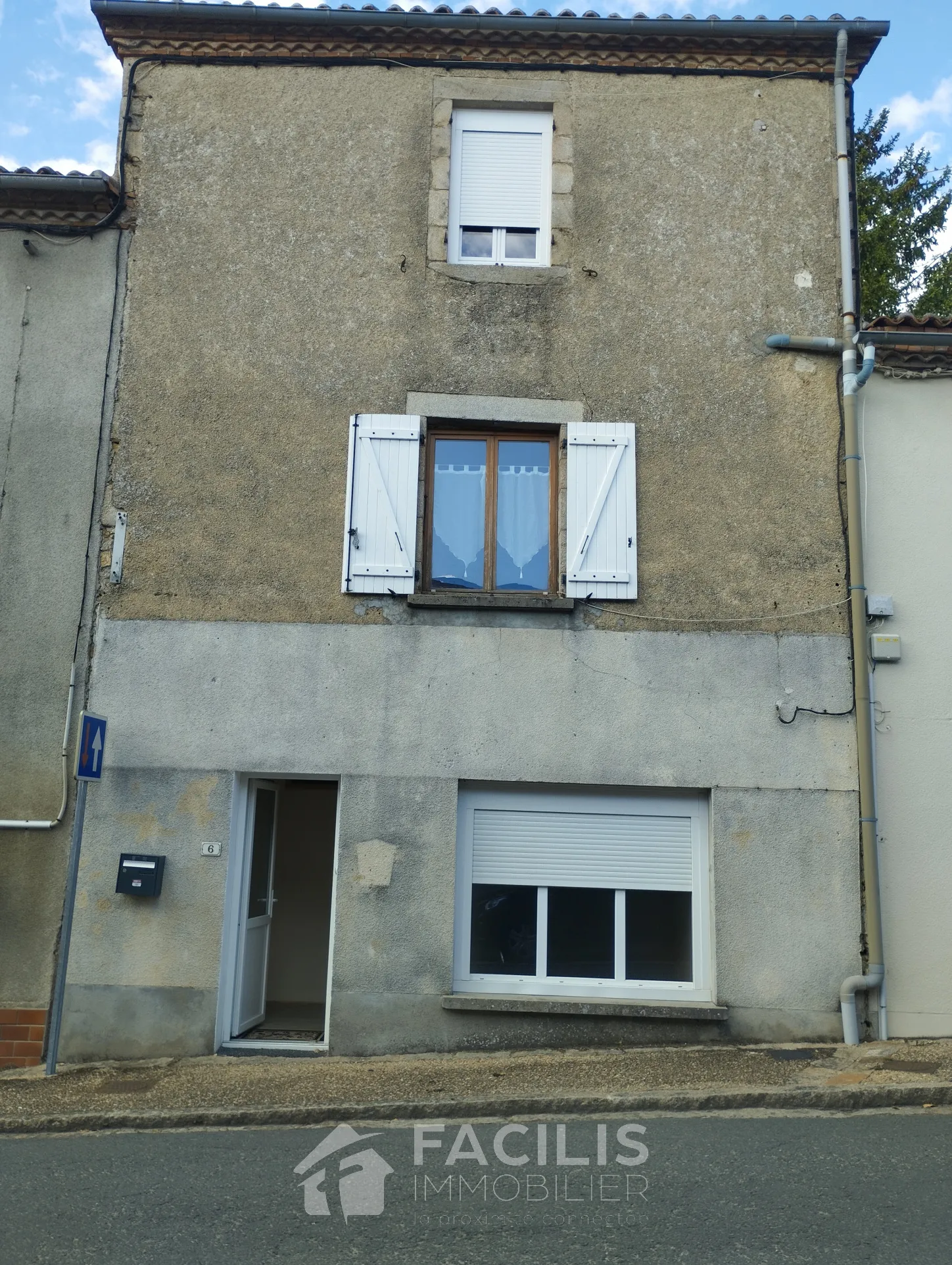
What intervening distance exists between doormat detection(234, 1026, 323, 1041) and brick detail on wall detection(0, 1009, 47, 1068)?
1392 mm

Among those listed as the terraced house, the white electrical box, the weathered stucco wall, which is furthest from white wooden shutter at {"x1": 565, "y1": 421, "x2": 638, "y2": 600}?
the white electrical box

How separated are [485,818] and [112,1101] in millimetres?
3214

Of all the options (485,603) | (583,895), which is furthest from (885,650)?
(485,603)

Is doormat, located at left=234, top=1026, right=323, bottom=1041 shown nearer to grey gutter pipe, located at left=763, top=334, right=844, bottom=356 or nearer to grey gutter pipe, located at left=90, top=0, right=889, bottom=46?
grey gutter pipe, located at left=763, top=334, right=844, bottom=356

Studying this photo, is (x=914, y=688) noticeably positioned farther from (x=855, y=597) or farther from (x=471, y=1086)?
(x=471, y=1086)

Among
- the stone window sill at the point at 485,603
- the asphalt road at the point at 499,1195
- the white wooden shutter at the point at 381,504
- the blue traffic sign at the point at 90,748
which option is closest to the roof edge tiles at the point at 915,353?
the stone window sill at the point at 485,603

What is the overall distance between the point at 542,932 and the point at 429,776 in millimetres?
1442

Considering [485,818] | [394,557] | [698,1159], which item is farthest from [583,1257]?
[394,557]

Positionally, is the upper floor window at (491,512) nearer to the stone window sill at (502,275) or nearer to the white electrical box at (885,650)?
the stone window sill at (502,275)

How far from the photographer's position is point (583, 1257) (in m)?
4.36

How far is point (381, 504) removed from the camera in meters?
8.77

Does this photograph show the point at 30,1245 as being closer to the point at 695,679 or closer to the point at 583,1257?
the point at 583,1257

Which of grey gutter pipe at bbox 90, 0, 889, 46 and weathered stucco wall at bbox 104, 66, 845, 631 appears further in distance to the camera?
grey gutter pipe at bbox 90, 0, 889, 46

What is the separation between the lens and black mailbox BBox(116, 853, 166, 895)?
8141 mm
